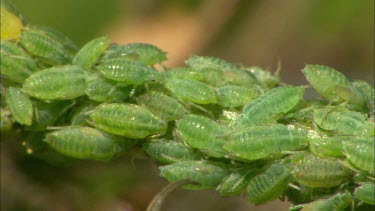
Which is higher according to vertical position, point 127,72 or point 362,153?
point 127,72

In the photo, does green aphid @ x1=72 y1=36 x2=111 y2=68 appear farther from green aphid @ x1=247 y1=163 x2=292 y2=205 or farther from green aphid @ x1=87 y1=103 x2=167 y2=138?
green aphid @ x1=247 y1=163 x2=292 y2=205

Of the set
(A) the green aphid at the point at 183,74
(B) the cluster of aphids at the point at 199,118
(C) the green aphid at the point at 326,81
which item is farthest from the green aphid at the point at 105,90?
(C) the green aphid at the point at 326,81

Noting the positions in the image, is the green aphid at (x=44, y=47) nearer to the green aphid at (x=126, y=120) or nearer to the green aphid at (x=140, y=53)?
the green aphid at (x=140, y=53)

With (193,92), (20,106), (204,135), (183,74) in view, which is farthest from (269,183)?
(20,106)

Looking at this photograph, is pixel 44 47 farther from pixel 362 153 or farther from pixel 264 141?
pixel 362 153

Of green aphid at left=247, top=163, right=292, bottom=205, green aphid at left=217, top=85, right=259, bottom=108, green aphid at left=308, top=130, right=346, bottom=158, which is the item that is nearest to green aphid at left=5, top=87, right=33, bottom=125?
green aphid at left=217, top=85, right=259, bottom=108

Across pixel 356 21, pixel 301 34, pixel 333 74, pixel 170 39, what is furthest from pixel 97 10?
pixel 333 74
